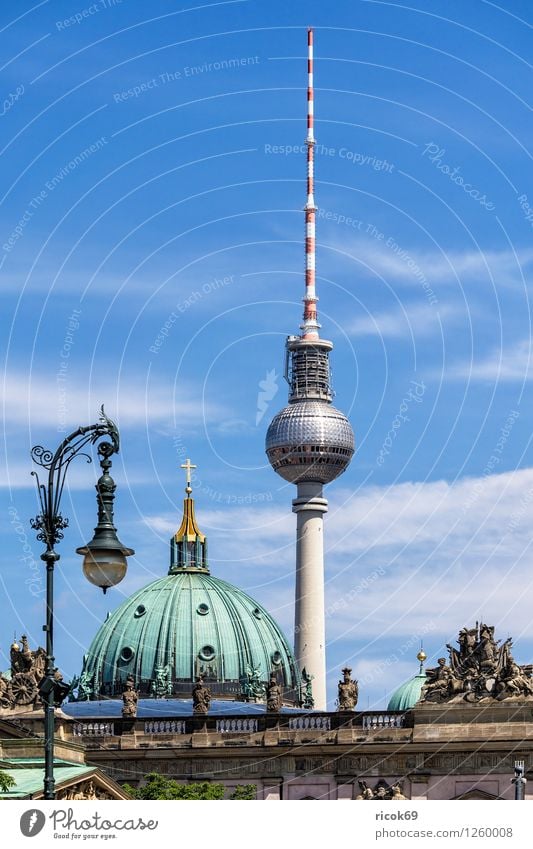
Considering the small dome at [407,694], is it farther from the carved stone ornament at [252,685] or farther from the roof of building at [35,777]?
the roof of building at [35,777]

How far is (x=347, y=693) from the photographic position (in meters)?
153

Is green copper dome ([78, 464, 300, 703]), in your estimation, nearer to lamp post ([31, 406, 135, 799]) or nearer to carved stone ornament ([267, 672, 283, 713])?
carved stone ornament ([267, 672, 283, 713])

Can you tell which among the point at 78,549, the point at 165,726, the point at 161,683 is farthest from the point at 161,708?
the point at 78,549

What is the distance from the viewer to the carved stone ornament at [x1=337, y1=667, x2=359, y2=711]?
152625 millimetres

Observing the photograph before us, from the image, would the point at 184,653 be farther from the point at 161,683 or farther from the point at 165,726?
the point at 165,726

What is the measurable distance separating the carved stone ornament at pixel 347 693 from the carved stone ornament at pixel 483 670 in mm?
8074

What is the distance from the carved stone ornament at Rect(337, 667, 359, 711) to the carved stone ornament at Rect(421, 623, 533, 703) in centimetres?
807

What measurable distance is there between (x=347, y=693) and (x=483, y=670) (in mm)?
11163

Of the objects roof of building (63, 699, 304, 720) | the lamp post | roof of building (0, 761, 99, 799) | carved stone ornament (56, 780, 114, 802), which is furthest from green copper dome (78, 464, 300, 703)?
the lamp post

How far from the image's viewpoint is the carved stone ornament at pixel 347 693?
153 meters

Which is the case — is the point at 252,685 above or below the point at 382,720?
above
